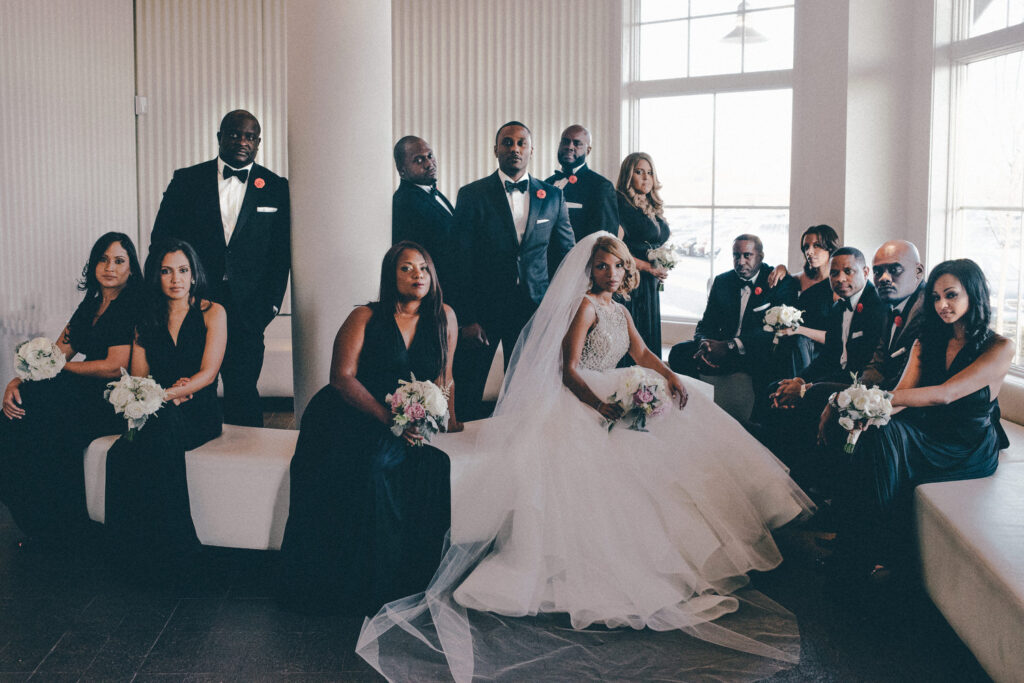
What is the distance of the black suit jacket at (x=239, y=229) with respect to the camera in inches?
180

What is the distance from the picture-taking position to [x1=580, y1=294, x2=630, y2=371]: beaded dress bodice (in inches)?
163

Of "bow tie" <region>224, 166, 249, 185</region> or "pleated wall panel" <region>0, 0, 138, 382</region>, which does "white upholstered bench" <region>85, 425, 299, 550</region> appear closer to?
"bow tie" <region>224, 166, 249, 185</region>

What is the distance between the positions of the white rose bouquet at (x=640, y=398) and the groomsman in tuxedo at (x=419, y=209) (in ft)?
4.58

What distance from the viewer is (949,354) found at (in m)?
3.61

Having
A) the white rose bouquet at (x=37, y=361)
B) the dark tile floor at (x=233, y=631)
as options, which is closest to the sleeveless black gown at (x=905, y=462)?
the dark tile floor at (x=233, y=631)

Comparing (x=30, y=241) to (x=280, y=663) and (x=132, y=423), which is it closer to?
(x=132, y=423)

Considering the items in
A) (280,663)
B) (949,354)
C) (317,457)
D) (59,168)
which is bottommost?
(280,663)

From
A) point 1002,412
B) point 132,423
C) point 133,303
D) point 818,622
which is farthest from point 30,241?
point 1002,412

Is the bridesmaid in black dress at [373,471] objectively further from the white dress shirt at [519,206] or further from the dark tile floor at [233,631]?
the white dress shirt at [519,206]

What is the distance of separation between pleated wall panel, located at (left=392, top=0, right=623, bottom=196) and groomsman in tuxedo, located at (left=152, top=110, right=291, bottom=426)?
4.29m

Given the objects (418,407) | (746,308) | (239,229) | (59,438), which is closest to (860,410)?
(418,407)

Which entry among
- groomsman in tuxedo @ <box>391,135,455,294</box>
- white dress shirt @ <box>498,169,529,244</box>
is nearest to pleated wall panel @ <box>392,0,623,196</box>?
groomsman in tuxedo @ <box>391,135,455,294</box>

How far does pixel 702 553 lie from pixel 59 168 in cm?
558

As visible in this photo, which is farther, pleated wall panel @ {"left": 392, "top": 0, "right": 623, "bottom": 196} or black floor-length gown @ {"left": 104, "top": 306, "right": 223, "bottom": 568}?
pleated wall panel @ {"left": 392, "top": 0, "right": 623, "bottom": 196}
